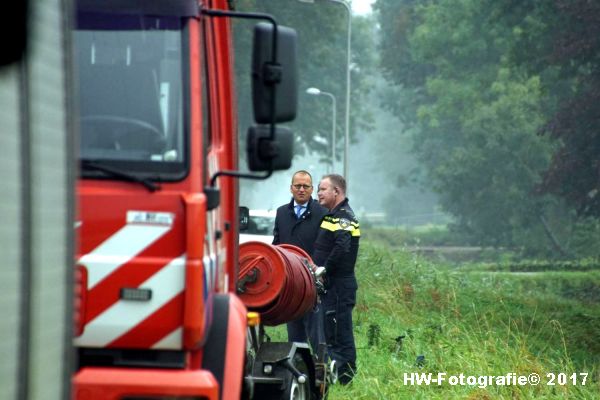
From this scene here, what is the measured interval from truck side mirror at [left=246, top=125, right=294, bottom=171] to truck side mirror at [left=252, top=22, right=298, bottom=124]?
0.10m

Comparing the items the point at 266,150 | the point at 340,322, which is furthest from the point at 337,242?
the point at 266,150

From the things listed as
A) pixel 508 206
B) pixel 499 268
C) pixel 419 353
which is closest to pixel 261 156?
pixel 419 353

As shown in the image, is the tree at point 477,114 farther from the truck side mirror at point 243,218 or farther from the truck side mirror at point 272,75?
the truck side mirror at point 272,75

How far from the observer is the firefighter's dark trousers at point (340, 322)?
37.4ft

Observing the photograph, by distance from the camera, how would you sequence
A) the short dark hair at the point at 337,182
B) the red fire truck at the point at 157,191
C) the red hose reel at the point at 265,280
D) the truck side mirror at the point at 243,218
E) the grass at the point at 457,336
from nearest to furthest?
the red fire truck at the point at 157,191
the red hose reel at the point at 265,280
the truck side mirror at the point at 243,218
the grass at the point at 457,336
the short dark hair at the point at 337,182

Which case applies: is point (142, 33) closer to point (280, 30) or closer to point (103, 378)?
point (280, 30)

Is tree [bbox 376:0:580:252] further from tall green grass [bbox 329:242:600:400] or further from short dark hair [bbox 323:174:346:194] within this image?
short dark hair [bbox 323:174:346:194]

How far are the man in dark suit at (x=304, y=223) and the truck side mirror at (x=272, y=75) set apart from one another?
5847 millimetres

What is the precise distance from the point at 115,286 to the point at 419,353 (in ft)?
24.4

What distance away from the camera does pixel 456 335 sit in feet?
42.9

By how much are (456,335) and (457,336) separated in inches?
0.8

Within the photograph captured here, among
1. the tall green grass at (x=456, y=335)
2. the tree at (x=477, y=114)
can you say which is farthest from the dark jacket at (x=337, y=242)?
the tree at (x=477, y=114)

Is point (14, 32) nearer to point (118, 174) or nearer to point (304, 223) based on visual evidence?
point (118, 174)

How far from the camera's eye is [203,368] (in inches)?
213
